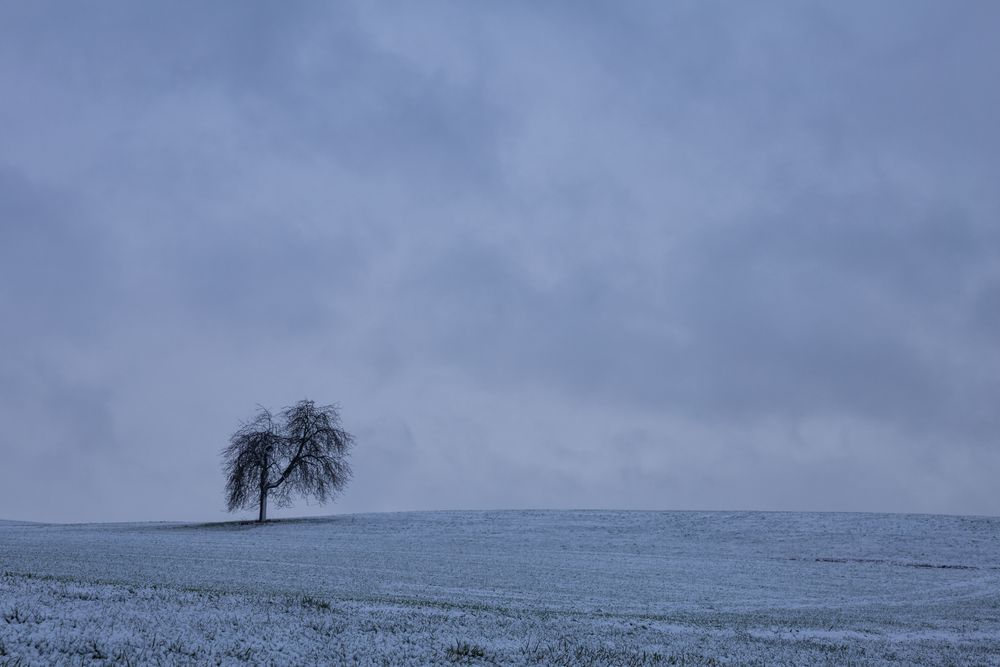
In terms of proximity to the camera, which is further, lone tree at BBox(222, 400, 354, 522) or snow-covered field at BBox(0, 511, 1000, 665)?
lone tree at BBox(222, 400, 354, 522)

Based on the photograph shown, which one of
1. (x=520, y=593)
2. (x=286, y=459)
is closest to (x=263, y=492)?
(x=286, y=459)

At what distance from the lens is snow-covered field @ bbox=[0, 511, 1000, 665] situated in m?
A: 11.0

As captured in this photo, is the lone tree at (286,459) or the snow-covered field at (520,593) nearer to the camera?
the snow-covered field at (520,593)

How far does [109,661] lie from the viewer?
9133 mm

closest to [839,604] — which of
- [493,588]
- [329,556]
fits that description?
[493,588]

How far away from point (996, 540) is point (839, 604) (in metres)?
30.0

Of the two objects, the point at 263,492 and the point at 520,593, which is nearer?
the point at 520,593

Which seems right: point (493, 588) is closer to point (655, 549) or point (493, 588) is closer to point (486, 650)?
point (486, 650)

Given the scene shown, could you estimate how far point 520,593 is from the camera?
76.9 ft

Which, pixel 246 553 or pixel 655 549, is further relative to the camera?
pixel 655 549

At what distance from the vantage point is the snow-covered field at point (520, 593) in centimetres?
1095

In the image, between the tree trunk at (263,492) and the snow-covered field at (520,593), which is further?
the tree trunk at (263,492)

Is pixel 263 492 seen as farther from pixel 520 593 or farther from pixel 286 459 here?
pixel 520 593

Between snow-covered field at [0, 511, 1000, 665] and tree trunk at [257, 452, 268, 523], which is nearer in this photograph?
snow-covered field at [0, 511, 1000, 665]
